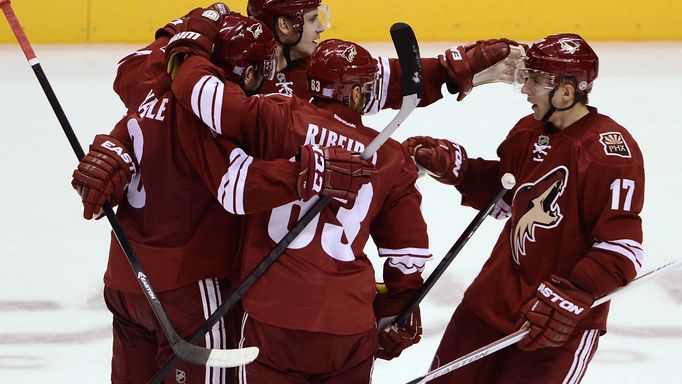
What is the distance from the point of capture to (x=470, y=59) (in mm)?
3629

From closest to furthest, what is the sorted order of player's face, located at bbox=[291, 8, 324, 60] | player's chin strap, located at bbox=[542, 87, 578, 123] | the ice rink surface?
player's chin strap, located at bbox=[542, 87, 578, 123] < player's face, located at bbox=[291, 8, 324, 60] < the ice rink surface

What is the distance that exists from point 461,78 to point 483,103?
2.85 meters

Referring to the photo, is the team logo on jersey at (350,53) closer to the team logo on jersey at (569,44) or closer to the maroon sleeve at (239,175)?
the maroon sleeve at (239,175)

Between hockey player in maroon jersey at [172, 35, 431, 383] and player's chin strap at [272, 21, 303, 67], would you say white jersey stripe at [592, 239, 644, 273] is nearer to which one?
hockey player in maroon jersey at [172, 35, 431, 383]

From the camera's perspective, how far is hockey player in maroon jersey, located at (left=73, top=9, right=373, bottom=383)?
311 cm

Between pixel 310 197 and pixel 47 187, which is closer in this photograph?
pixel 310 197

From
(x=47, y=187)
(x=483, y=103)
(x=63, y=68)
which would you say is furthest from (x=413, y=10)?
(x=47, y=187)

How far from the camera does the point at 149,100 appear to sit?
3236mm

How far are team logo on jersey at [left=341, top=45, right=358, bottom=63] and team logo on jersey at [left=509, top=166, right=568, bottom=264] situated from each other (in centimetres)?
61

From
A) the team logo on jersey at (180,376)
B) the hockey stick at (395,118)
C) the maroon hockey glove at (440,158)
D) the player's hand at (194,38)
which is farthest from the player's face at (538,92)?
the team logo on jersey at (180,376)

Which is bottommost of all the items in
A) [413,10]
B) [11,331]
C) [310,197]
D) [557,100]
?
[11,331]

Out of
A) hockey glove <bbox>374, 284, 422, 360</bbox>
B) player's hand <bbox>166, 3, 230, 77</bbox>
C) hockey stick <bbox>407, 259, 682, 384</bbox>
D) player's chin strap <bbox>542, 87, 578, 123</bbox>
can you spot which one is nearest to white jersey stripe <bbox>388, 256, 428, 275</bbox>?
hockey glove <bbox>374, 284, 422, 360</bbox>

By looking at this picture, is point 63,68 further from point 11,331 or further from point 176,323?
point 176,323

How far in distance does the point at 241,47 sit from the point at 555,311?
3.39ft
